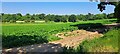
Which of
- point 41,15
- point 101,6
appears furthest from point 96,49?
point 41,15

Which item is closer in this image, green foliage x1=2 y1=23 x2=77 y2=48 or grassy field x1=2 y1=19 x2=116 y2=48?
green foliage x1=2 y1=23 x2=77 y2=48

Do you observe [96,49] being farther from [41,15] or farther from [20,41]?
[41,15]

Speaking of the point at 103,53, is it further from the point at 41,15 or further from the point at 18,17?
the point at 41,15

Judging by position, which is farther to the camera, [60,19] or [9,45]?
[60,19]

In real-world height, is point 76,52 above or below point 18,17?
above

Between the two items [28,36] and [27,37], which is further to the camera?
[28,36]

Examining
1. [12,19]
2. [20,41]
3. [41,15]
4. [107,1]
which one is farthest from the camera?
[41,15]

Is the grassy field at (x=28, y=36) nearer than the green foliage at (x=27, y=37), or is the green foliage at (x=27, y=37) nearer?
the green foliage at (x=27, y=37)

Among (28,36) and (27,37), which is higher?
(27,37)

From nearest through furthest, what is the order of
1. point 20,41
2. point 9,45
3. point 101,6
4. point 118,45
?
1. point 118,45
2. point 9,45
3. point 20,41
4. point 101,6

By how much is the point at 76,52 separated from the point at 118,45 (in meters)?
2.15

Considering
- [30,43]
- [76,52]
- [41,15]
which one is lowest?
[41,15]

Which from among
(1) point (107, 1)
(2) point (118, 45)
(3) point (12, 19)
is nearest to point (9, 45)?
(2) point (118, 45)

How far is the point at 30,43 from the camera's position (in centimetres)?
2033
